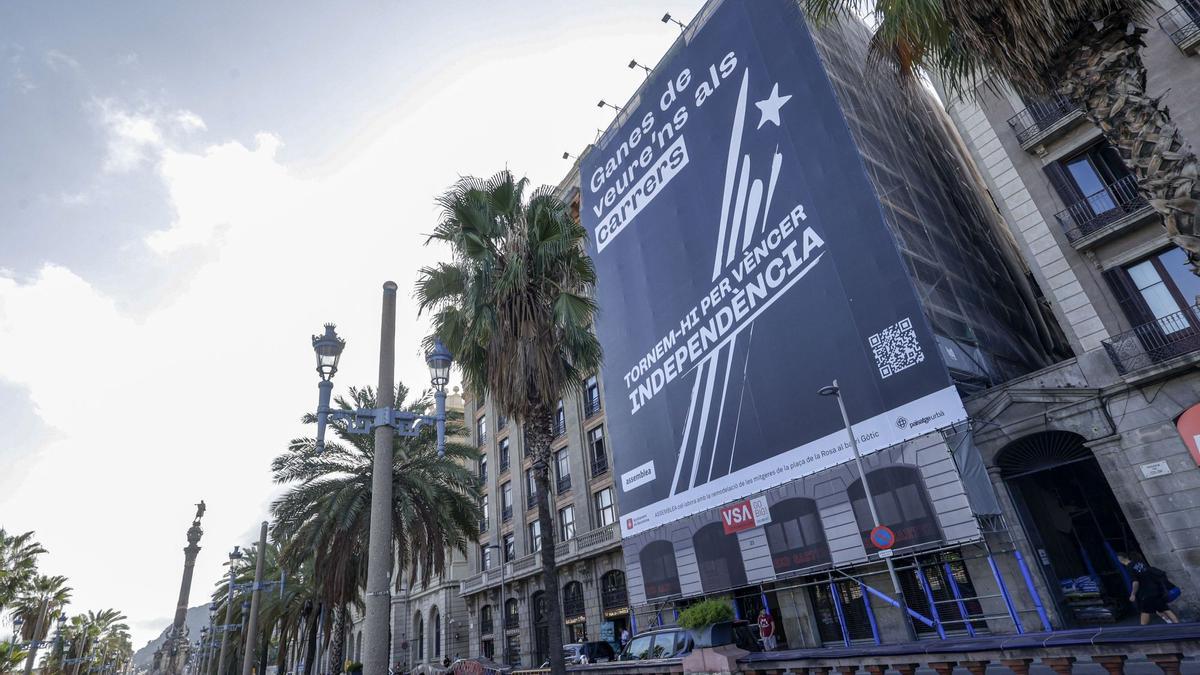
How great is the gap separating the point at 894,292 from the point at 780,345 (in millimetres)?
4759

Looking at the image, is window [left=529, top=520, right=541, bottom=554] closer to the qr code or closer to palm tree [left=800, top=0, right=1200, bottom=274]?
the qr code

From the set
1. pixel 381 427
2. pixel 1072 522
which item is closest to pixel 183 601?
pixel 381 427

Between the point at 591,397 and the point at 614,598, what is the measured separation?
11624mm

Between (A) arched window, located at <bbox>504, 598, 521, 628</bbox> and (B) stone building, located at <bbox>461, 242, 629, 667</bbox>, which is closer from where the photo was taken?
(B) stone building, located at <bbox>461, 242, 629, 667</bbox>

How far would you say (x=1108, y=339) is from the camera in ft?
58.4

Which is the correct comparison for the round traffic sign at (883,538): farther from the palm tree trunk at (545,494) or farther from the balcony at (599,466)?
the balcony at (599,466)

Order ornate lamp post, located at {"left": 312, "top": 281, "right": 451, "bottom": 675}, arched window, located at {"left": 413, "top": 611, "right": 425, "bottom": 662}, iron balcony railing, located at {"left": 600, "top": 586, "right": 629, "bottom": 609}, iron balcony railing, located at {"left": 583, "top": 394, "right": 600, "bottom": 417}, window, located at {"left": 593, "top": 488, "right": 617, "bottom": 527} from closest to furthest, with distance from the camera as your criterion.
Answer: ornate lamp post, located at {"left": 312, "top": 281, "right": 451, "bottom": 675} < iron balcony railing, located at {"left": 600, "top": 586, "right": 629, "bottom": 609} < window, located at {"left": 593, "top": 488, "right": 617, "bottom": 527} < iron balcony railing, located at {"left": 583, "top": 394, "right": 600, "bottom": 417} < arched window, located at {"left": 413, "top": 611, "right": 425, "bottom": 662}

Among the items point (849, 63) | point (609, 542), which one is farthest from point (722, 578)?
point (849, 63)

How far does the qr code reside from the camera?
776 inches

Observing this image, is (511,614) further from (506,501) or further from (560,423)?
(560,423)

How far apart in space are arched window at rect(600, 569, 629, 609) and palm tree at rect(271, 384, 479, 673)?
940 centimetres

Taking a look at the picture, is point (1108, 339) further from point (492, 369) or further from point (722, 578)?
point (492, 369)

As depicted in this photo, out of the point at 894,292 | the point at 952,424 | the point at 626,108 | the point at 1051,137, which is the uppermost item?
the point at 626,108

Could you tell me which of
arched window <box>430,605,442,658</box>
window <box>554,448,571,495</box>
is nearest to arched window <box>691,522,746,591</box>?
window <box>554,448,571,495</box>
